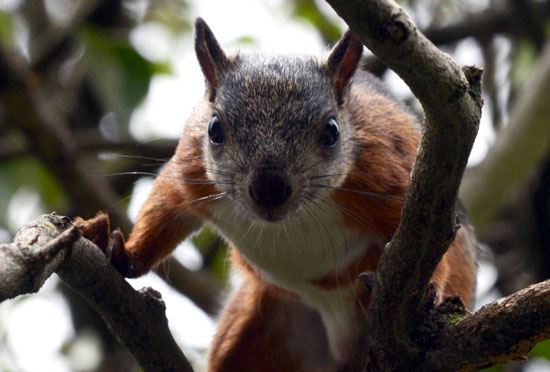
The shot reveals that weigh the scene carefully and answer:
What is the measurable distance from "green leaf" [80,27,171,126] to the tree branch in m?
2.31

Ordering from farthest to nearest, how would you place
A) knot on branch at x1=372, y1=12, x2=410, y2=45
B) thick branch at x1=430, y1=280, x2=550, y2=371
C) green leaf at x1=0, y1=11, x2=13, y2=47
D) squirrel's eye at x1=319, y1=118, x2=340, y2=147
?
green leaf at x1=0, y1=11, x2=13, y2=47, squirrel's eye at x1=319, y1=118, x2=340, y2=147, thick branch at x1=430, y1=280, x2=550, y2=371, knot on branch at x1=372, y1=12, x2=410, y2=45

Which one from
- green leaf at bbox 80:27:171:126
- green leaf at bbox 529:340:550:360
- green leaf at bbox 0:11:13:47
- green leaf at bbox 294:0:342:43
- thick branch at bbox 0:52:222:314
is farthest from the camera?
green leaf at bbox 294:0:342:43

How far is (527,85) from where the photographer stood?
18.6 ft

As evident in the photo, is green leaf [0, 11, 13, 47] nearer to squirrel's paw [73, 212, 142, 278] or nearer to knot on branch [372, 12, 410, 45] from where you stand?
squirrel's paw [73, 212, 142, 278]

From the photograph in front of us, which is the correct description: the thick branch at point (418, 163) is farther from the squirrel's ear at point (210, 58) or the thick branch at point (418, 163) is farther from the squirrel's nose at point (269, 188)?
the squirrel's ear at point (210, 58)

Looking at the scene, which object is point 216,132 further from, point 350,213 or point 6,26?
point 6,26

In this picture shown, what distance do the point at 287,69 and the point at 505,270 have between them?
10.8 ft

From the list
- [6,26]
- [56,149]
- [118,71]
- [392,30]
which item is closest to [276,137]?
[392,30]

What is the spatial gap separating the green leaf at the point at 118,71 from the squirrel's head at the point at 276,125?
1.55 metres

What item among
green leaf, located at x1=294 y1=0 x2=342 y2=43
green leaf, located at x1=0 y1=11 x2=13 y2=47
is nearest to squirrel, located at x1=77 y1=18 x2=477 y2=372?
green leaf, located at x1=294 y1=0 x2=342 y2=43

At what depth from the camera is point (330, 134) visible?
350 cm

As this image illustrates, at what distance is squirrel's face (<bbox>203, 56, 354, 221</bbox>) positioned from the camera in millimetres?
3178

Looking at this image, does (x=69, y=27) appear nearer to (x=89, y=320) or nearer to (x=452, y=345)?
(x=89, y=320)

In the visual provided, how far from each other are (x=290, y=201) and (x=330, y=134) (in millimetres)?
444
